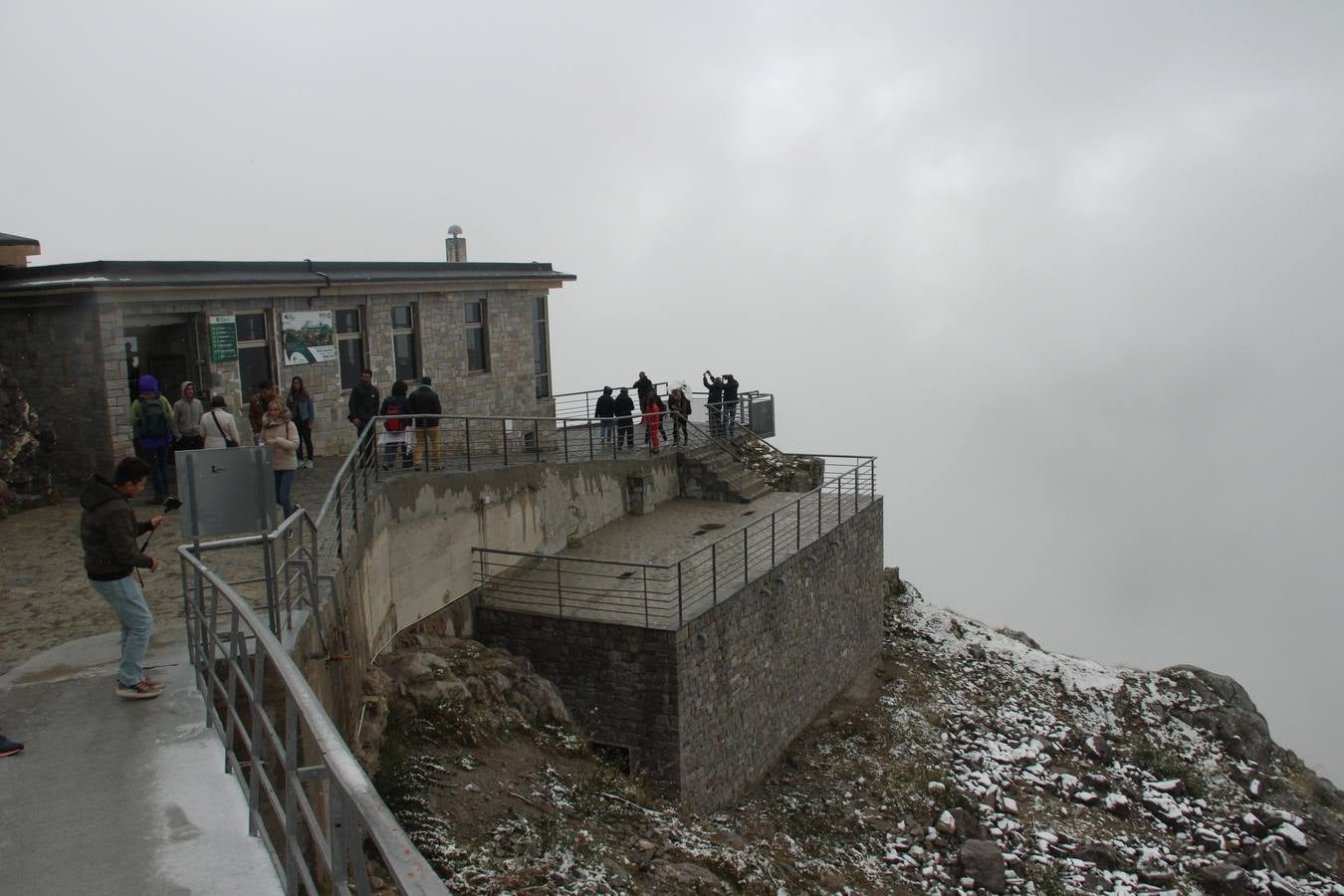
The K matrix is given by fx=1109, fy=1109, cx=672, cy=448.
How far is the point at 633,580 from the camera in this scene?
55.9 ft

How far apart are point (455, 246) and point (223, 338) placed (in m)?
10.5

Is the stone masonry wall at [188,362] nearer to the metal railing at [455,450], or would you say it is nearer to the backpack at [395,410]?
the metal railing at [455,450]

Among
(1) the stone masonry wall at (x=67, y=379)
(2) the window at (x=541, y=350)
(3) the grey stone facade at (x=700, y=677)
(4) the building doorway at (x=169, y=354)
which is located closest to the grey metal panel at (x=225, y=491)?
(3) the grey stone facade at (x=700, y=677)

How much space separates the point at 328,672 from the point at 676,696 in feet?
21.3

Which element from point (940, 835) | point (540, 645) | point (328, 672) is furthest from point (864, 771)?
point (328, 672)

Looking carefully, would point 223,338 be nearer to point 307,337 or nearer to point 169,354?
point 169,354

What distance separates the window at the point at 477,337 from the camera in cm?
2319

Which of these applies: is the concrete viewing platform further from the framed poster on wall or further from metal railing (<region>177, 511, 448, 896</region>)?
metal railing (<region>177, 511, 448, 896</region>)

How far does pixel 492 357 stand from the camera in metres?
23.7

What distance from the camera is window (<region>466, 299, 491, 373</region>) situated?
76.1ft

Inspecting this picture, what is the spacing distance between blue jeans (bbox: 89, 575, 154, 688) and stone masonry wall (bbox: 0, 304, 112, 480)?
8847 millimetres

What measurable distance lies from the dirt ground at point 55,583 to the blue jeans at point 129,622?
5.73 feet

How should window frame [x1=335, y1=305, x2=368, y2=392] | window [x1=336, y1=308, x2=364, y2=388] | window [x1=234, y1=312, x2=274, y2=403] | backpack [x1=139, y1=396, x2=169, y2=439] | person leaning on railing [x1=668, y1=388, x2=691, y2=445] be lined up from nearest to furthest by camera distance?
backpack [x1=139, y1=396, x2=169, y2=439] < window [x1=234, y1=312, x2=274, y2=403] < window frame [x1=335, y1=305, x2=368, y2=392] < window [x1=336, y1=308, x2=364, y2=388] < person leaning on railing [x1=668, y1=388, x2=691, y2=445]

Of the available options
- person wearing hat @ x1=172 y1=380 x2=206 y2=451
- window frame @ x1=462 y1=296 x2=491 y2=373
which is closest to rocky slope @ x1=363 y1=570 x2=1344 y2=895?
person wearing hat @ x1=172 y1=380 x2=206 y2=451
